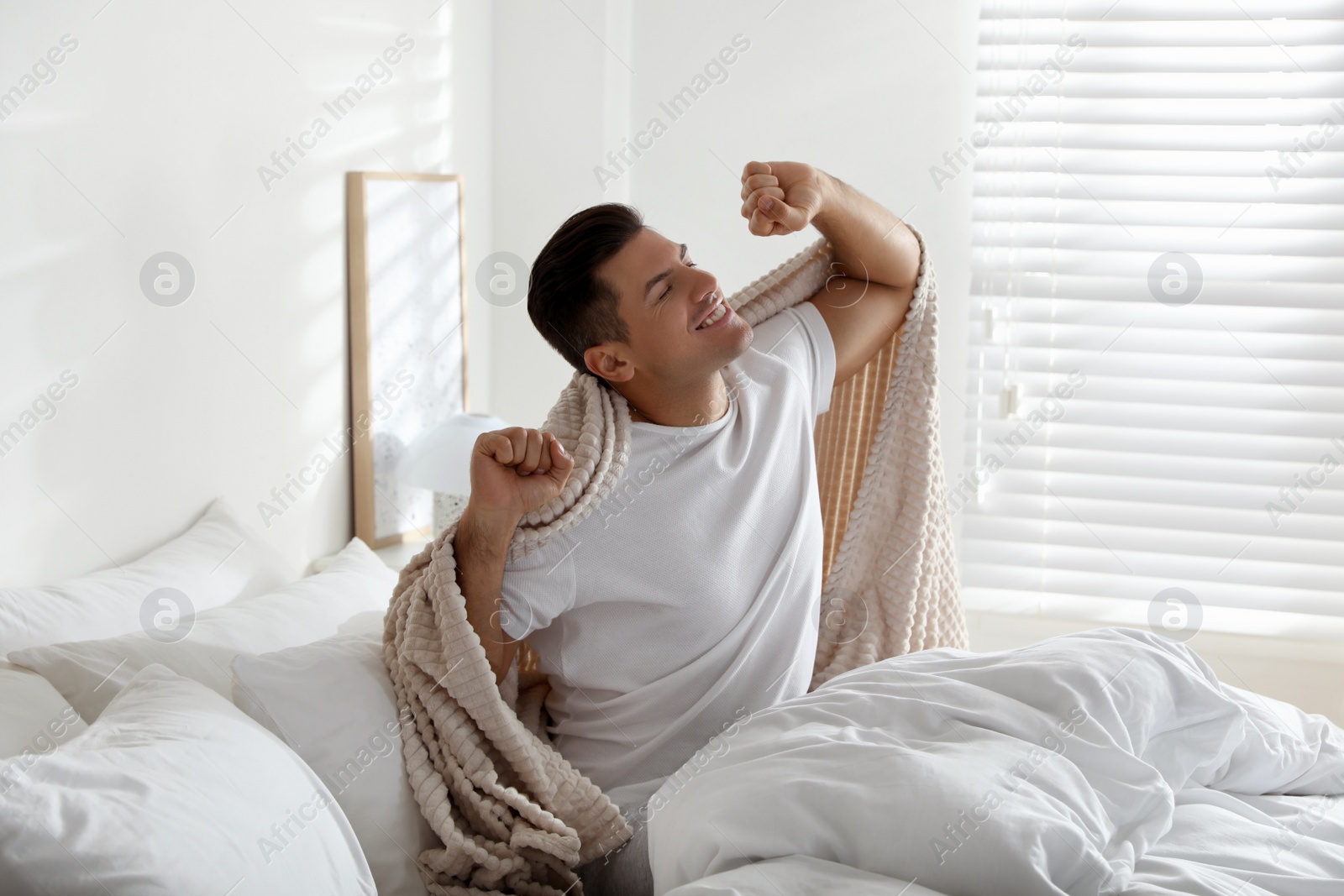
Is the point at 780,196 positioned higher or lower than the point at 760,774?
higher

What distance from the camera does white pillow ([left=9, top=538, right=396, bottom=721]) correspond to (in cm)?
124

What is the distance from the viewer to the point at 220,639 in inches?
55.1

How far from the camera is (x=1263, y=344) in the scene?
8.32 feet

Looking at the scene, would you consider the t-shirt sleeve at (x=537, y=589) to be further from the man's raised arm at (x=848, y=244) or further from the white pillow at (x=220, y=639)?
the man's raised arm at (x=848, y=244)

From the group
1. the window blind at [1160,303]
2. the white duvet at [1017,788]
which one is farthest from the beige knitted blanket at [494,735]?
the window blind at [1160,303]

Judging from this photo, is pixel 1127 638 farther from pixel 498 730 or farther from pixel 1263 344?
pixel 1263 344

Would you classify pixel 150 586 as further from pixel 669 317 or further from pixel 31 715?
pixel 669 317

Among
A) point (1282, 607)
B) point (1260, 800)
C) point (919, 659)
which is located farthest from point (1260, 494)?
point (919, 659)

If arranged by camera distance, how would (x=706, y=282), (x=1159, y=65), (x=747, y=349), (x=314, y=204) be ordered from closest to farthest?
(x=706, y=282)
(x=747, y=349)
(x=314, y=204)
(x=1159, y=65)

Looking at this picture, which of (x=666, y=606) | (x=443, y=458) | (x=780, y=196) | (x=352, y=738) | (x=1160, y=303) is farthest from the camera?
(x=1160, y=303)

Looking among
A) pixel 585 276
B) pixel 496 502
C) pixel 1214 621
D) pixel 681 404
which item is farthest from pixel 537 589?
pixel 1214 621

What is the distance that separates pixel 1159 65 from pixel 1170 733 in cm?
185

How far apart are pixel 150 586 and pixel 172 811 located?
676mm

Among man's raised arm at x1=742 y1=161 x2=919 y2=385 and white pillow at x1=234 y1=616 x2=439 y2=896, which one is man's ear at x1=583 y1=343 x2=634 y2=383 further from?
white pillow at x1=234 y1=616 x2=439 y2=896
